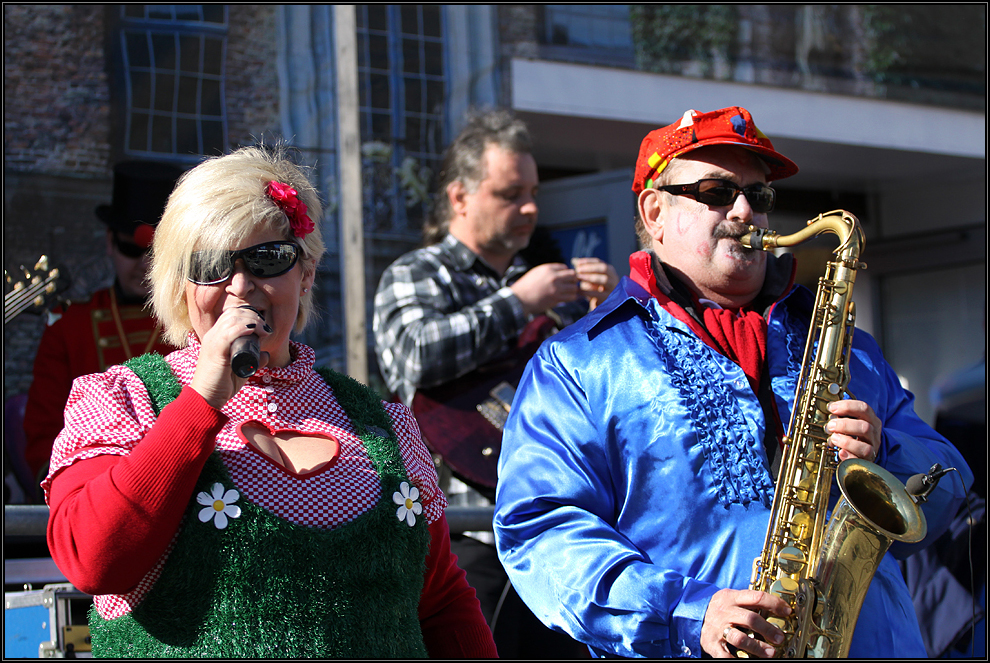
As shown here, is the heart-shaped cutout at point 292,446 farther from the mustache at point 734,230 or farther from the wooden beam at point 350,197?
the wooden beam at point 350,197

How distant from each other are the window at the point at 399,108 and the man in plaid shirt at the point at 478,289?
1055 mm

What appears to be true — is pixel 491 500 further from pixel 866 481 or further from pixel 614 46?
pixel 614 46

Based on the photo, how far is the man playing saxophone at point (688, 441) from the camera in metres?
2.02

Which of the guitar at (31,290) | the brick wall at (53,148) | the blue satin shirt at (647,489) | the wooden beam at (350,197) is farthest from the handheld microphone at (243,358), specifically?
the brick wall at (53,148)

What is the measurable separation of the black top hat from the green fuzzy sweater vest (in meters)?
2.34

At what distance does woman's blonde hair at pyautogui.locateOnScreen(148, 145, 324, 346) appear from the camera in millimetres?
1872

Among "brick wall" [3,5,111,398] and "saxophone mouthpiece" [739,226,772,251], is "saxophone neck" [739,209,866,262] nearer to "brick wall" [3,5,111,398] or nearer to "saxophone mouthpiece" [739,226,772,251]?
"saxophone mouthpiece" [739,226,772,251]

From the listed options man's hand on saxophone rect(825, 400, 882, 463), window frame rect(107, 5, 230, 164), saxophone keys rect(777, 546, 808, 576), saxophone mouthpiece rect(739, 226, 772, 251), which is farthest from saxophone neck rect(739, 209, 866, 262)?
window frame rect(107, 5, 230, 164)

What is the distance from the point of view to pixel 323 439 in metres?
1.92

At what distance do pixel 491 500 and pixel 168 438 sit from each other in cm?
199

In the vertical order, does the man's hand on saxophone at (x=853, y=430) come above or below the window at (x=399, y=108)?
below

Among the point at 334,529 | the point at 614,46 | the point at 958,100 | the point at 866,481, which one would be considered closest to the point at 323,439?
the point at 334,529

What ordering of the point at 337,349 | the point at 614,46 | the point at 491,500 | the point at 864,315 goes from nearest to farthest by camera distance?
1. the point at 491,500
2. the point at 337,349
3. the point at 614,46
4. the point at 864,315

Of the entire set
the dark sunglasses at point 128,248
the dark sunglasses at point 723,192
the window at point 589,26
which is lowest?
the dark sunglasses at point 128,248
